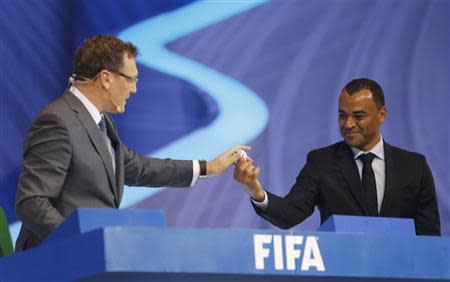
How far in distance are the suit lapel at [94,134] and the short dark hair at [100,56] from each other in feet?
0.39

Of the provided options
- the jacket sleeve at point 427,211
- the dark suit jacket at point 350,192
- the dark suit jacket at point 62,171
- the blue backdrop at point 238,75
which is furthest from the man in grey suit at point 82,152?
the blue backdrop at point 238,75

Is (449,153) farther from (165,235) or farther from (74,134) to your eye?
(165,235)

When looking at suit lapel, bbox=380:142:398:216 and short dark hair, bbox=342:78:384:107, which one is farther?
short dark hair, bbox=342:78:384:107

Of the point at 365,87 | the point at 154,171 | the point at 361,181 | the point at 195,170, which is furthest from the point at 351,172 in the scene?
the point at 154,171

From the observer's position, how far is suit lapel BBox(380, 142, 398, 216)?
141 inches

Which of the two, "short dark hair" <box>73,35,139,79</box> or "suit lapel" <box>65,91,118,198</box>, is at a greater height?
"short dark hair" <box>73,35,139,79</box>

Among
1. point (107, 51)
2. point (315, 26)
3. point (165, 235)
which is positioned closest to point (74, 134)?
point (107, 51)

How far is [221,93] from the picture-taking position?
15.3 feet

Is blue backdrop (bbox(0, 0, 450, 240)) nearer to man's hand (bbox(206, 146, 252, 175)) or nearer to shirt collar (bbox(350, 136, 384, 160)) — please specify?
shirt collar (bbox(350, 136, 384, 160))

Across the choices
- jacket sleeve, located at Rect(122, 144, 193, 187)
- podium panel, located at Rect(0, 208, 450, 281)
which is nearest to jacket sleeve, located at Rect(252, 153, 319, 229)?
jacket sleeve, located at Rect(122, 144, 193, 187)

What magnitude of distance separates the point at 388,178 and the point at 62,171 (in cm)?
135

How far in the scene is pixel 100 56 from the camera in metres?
3.05

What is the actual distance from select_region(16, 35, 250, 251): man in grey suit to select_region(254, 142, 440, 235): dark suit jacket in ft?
1.97

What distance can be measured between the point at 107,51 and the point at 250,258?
1.05 metres
